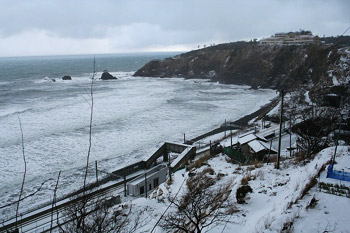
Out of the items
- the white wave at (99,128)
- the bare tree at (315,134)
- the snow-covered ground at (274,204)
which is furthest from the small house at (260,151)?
the white wave at (99,128)

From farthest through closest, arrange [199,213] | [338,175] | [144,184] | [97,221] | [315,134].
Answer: [315,134] → [144,184] → [338,175] → [199,213] → [97,221]

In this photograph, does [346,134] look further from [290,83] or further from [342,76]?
[290,83]

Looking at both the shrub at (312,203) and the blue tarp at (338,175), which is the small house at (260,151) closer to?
the blue tarp at (338,175)

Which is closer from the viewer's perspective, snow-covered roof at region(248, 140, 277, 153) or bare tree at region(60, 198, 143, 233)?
bare tree at region(60, 198, 143, 233)

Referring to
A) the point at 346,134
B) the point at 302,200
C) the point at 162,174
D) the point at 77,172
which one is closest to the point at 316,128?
the point at 346,134

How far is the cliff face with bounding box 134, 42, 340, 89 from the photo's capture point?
66.8 metres

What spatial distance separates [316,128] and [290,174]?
36.6ft

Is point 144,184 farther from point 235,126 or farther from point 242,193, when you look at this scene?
point 235,126

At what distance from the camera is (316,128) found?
21.8 m

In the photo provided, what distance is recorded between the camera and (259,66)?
86.8m

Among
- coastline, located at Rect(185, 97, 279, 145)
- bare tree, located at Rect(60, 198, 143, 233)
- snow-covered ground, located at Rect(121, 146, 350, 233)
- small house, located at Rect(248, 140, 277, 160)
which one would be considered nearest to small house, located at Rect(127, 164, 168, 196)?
snow-covered ground, located at Rect(121, 146, 350, 233)

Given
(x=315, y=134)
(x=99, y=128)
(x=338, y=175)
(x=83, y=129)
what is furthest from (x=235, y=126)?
(x=338, y=175)

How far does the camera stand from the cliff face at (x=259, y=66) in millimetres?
66812

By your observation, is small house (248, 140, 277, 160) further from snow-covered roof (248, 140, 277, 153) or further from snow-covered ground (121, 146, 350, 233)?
snow-covered ground (121, 146, 350, 233)
